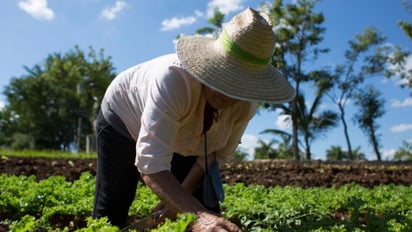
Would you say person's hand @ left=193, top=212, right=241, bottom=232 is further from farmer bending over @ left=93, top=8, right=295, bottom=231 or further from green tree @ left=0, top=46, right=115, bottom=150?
green tree @ left=0, top=46, right=115, bottom=150

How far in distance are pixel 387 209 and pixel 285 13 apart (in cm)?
2095

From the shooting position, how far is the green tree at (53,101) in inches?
1241

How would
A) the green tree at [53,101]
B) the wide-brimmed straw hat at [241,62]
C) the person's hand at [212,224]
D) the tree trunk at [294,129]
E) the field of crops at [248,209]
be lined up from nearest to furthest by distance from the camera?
the person's hand at [212,224]
the wide-brimmed straw hat at [241,62]
the field of crops at [248,209]
the tree trunk at [294,129]
the green tree at [53,101]

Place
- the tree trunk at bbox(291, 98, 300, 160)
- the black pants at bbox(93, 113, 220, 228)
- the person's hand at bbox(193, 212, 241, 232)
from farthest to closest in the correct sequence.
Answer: the tree trunk at bbox(291, 98, 300, 160) < the black pants at bbox(93, 113, 220, 228) < the person's hand at bbox(193, 212, 241, 232)

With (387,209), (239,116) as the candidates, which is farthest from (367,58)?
(239,116)

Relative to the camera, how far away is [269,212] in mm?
3654

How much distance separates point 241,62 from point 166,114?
0.41 metres

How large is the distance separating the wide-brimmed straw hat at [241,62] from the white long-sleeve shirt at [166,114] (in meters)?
0.17

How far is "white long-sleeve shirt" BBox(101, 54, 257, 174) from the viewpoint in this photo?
83.9 inches

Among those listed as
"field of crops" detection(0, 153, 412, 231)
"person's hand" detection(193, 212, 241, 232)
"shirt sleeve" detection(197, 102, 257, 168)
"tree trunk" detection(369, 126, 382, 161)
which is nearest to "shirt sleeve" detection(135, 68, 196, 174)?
"person's hand" detection(193, 212, 241, 232)

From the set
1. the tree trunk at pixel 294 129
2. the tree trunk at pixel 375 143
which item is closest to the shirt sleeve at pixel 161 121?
the tree trunk at pixel 294 129

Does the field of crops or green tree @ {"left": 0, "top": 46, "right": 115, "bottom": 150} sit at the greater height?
green tree @ {"left": 0, "top": 46, "right": 115, "bottom": 150}

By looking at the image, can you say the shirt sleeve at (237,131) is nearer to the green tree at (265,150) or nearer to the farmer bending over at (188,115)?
the farmer bending over at (188,115)

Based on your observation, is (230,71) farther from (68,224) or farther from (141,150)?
(68,224)
